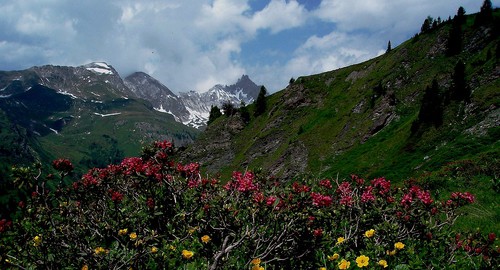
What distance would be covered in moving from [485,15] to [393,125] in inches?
1099

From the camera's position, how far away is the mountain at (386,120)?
39969 millimetres

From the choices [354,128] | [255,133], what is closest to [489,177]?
[354,128]

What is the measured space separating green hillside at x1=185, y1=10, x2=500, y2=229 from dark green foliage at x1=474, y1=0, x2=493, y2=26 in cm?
105

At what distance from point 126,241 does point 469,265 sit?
5954mm

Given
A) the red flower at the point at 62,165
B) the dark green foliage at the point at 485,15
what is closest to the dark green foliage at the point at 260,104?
the dark green foliage at the point at 485,15

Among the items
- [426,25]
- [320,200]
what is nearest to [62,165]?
[320,200]

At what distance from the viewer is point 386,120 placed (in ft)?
194

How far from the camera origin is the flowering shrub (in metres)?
5.80

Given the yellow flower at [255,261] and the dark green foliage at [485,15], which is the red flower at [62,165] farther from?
the dark green foliage at [485,15]

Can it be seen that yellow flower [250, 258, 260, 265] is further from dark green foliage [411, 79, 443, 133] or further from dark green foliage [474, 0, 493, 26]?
dark green foliage [474, 0, 493, 26]

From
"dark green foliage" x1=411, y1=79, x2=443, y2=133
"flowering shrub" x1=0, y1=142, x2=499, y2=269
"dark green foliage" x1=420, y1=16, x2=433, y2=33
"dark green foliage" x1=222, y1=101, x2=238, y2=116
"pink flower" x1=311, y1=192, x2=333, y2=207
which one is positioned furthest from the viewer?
"dark green foliage" x1=222, y1=101, x2=238, y2=116

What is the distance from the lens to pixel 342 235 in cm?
730

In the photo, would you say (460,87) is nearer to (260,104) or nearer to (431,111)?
(431,111)

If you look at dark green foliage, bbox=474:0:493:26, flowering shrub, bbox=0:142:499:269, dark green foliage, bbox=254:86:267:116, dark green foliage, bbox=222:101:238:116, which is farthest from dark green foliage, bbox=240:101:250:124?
flowering shrub, bbox=0:142:499:269
